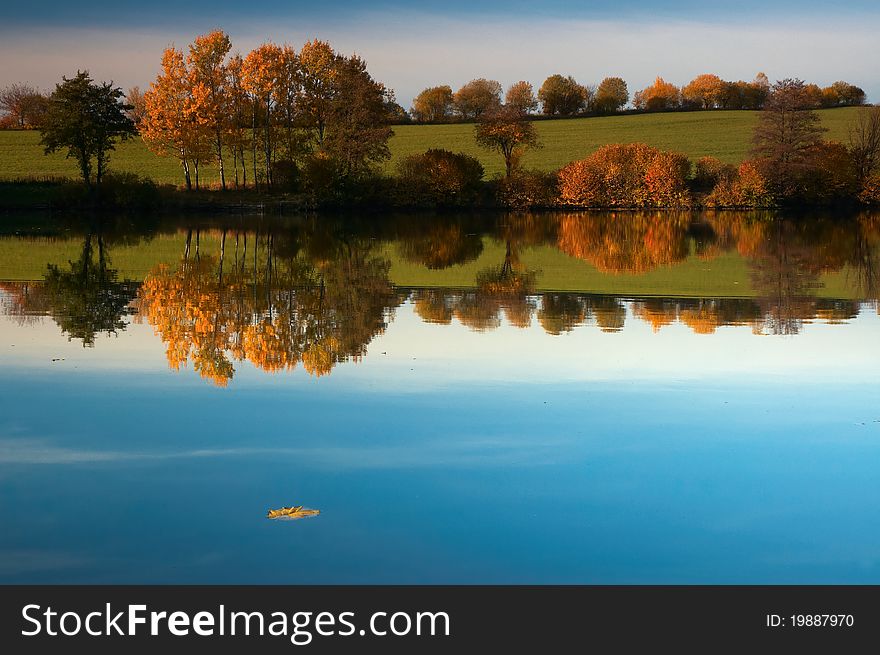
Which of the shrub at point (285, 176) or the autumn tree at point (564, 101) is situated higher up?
the autumn tree at point (564, 101)

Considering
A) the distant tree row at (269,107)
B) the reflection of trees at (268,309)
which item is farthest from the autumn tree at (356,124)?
the reflection of trees at (268,309)

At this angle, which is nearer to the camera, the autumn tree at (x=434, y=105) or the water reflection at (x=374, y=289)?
the water reflection at (x=374, y=289)

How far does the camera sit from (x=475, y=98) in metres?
115

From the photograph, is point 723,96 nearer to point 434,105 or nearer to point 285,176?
point 434,105

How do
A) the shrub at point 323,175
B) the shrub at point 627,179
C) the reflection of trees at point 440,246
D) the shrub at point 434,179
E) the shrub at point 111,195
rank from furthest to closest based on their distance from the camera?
the shrub at point 627,179 → the shrub at point 434,179 → the shrub at point 323,175 → the shrub at point 111,195 → the reflection of trees at point 440,246

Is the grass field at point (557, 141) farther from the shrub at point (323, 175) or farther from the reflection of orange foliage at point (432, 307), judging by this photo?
the reflection of orange foliage at point (432, 307)

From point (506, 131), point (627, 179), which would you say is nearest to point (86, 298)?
point (506, 131)

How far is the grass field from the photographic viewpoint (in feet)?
252

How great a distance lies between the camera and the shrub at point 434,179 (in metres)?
65.6

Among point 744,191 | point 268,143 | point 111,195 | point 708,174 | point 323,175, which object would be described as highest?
point 268,143

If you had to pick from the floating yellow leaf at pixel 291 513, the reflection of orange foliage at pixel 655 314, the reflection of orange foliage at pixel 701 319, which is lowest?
the floating yellow leaf at pixel 291 513

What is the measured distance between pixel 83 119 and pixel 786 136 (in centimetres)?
4382

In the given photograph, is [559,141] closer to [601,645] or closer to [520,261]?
[520,261]

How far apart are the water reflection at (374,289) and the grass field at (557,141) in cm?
3719
